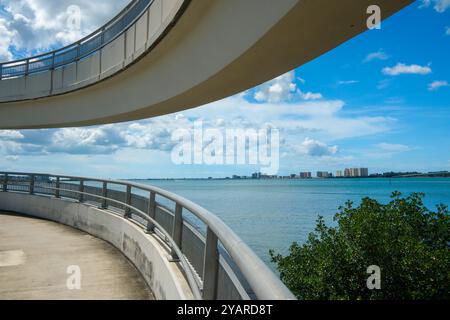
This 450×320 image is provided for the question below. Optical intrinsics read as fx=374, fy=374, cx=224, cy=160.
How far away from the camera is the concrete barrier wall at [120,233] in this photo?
15.4 feet

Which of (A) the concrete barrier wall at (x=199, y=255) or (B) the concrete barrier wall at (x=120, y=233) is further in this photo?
(B) the concrete barrier wall at (x=120, y=233)

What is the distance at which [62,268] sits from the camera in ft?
22.9

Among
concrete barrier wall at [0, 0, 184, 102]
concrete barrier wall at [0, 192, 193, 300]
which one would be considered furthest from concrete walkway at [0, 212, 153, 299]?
concrete barrier wall at [0, 0, 184, 102]

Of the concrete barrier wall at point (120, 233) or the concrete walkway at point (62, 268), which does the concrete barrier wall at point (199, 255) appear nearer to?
the concrete barrier wall at point (120, 233)

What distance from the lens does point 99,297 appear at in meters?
5.45

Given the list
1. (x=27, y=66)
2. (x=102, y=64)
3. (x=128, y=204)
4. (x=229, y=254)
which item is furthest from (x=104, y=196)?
(x=27, y=66)

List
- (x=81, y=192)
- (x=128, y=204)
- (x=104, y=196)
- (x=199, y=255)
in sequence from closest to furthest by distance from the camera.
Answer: (x=199, y=255), (x=128, y=204), (x=104, y=196), (x=81, y=192)

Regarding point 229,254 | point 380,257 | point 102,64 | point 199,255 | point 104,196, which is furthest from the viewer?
point 380,257

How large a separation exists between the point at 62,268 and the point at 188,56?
16.3 ft

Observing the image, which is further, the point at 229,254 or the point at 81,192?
the point at 81,192

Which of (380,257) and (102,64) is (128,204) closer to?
(102,64)

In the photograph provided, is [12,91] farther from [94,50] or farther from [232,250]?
[232,250]

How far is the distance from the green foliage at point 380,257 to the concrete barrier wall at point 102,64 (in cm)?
1018

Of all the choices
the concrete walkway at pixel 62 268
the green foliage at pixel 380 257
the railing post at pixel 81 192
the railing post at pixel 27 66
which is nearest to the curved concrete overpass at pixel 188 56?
the railing post at pixel 27 66
